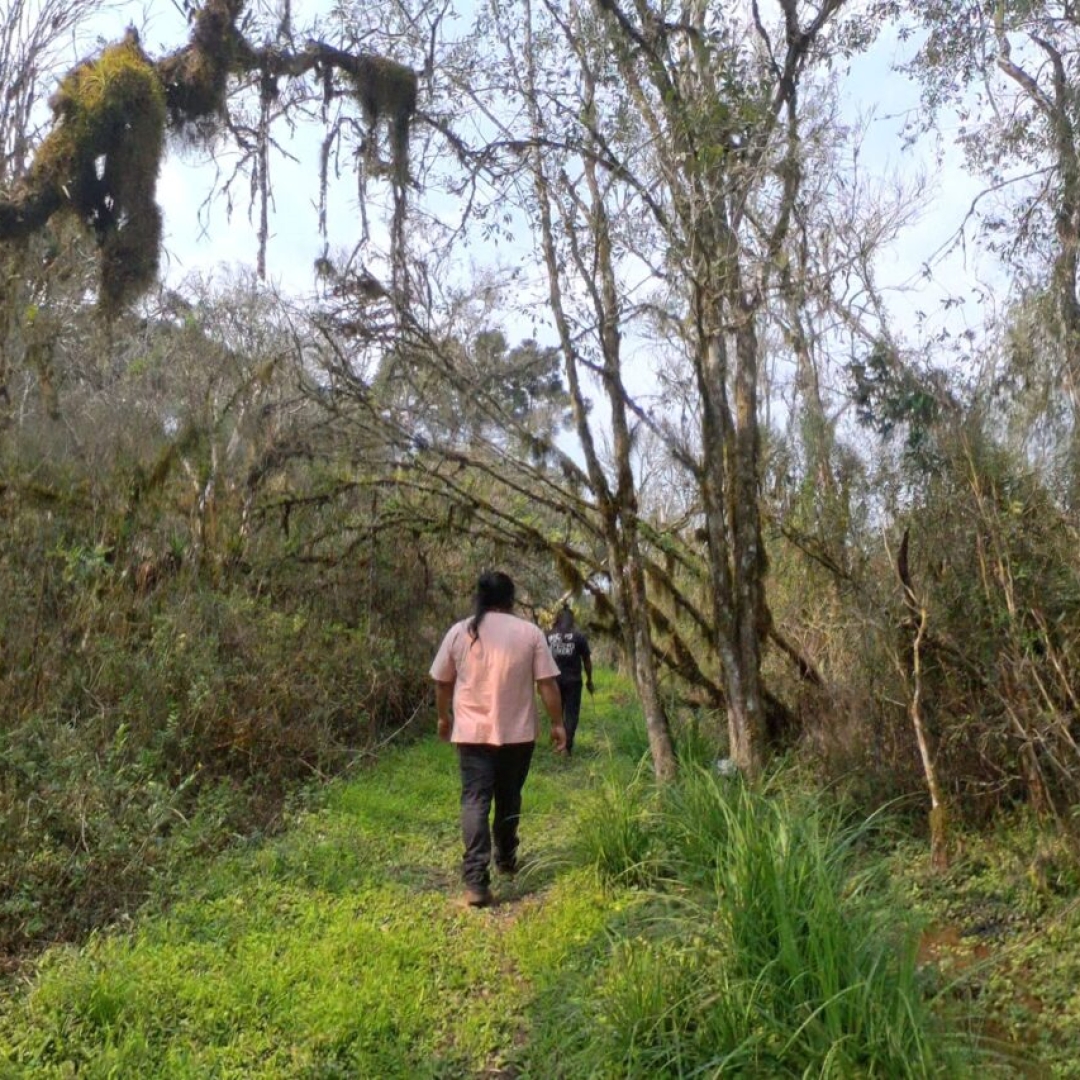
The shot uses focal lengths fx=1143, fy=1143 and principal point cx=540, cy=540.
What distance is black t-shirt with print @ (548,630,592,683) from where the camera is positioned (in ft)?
35.5

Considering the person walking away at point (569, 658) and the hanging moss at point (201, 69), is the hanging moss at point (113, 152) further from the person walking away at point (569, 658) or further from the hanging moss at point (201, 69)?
the person walking away at point (569, 658)

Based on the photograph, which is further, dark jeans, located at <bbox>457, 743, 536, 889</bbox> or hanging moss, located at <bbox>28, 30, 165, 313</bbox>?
hanging moss, located at <bbox>28, 30, 165, 313</bbox>

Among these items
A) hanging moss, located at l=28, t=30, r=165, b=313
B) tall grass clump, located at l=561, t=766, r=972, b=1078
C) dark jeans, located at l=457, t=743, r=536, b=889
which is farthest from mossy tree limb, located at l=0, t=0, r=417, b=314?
tall grass clump, located at l=561, t=766, r=972, b=1078

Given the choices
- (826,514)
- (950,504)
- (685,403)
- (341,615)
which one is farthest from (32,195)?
(950,504)

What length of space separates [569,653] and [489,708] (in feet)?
15.5

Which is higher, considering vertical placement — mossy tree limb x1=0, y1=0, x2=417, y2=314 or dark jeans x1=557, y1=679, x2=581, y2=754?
mossy tree limb x1=0, y1=0, x2=417, y2=314

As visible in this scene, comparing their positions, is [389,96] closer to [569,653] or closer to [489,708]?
[569,653]

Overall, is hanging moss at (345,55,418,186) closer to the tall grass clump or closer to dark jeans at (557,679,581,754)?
dark jeans at (557,679,581,754)

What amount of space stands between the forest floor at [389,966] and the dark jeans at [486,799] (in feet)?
0.69

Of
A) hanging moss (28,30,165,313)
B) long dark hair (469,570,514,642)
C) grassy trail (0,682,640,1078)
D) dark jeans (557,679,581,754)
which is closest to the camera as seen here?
grassy trail (0,682,640,1078)

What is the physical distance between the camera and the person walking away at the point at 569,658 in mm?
10812

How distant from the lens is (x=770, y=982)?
159 inches

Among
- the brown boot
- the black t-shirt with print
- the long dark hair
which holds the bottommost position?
the brown boot

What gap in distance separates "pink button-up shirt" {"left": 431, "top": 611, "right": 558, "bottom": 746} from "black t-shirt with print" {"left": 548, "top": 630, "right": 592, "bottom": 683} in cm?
442
